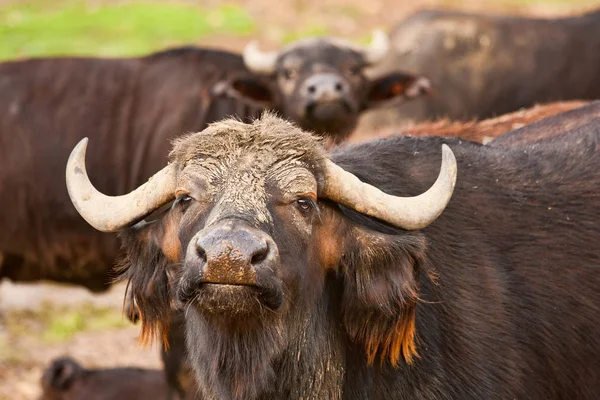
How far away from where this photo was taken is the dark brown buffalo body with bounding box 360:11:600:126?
13.7 m

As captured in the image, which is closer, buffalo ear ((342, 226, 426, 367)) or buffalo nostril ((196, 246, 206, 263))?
buffalo nostril ((196, 246, 206, 263))

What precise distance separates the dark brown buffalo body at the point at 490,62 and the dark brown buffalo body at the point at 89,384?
223 inches

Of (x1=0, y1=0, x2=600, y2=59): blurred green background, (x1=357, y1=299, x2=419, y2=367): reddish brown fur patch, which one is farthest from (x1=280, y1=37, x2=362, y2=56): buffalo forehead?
(x1=0, y1=0, x2=600, y2=59): blurred green background

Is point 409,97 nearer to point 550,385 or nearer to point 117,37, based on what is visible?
point 550,385

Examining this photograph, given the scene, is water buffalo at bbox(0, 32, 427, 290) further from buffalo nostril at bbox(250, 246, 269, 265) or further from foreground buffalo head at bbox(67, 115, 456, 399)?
buffalo nostril at bbox(250, 246, 269, 265)

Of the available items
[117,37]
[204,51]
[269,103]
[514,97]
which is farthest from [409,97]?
[117,37]

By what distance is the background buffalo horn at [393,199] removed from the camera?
4.78 meters

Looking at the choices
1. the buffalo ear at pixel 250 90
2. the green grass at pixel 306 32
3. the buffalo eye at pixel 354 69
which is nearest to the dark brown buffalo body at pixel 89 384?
the buffalo ear at pixel 250 90

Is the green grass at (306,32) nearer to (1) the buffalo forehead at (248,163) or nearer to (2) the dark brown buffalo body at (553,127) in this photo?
(2) the dark brown buffalo body at (553,127)

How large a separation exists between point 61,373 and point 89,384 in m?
0.25

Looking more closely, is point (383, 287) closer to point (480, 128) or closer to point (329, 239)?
point (329, 239)

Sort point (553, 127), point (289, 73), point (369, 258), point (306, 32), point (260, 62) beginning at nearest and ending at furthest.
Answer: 1. point (369, 258)
2. point (553, 127)
3. point (289, 73)
4. point (260, 62)
5. point (306, 32)

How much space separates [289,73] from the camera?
10.5 m

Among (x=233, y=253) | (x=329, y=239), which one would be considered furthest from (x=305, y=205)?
(x=233, y=253)
